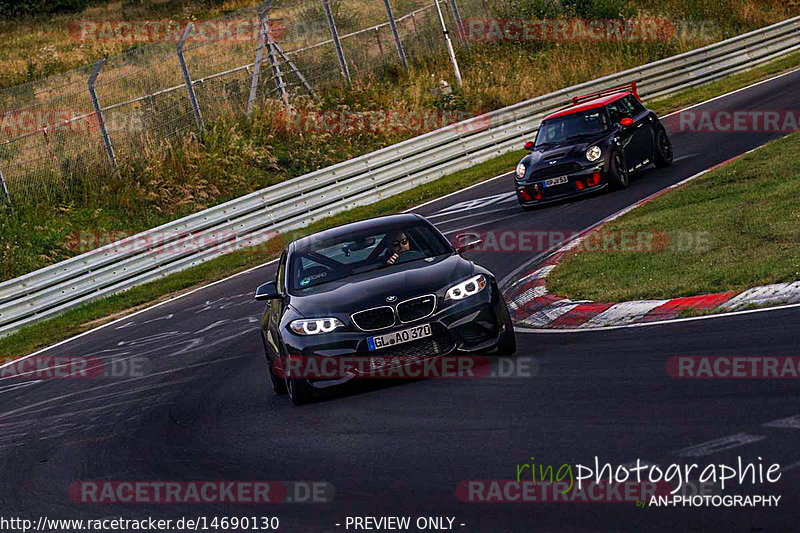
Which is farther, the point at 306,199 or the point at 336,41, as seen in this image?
the point at 336,41

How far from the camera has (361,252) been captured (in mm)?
→ 10117

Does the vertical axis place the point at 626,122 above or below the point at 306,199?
above

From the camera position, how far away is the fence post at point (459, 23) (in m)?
37.1

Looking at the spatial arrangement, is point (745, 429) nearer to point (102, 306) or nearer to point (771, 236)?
point (771, 236)

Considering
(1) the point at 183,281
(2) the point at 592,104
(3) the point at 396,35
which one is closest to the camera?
(2) the point at 592,104

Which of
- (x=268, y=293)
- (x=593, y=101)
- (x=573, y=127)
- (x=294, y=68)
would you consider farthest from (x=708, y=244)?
(x=294, y=68)

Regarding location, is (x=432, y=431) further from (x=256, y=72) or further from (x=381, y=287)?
(x=256, y=72)

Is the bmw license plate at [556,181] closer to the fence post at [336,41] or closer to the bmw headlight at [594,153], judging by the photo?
the bmw headlight at [594,153]

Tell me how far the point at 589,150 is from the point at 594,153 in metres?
0.10

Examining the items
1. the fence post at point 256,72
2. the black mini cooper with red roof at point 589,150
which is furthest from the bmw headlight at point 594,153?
the fence post at point 256,72

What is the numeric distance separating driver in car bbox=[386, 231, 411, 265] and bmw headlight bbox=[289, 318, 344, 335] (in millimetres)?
1193

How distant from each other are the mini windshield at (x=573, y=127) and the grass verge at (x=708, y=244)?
2.98 meters

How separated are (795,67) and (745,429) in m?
30.6

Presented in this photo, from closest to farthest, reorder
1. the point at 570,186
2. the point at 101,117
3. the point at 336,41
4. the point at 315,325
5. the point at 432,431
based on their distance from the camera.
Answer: the point at 432,431 → the point at 315,325 → the point at 570,186 → the point at 101,117 → the point at 336,41
